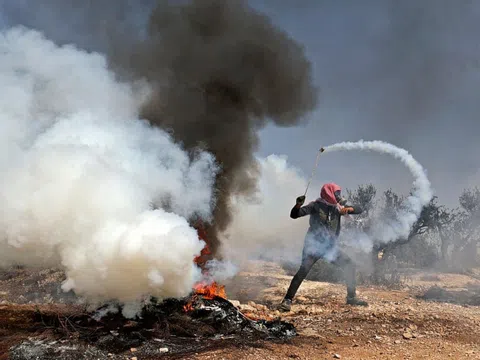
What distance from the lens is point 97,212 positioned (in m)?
6.55

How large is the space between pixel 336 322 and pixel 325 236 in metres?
1.87

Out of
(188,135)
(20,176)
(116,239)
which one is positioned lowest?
(116,239)

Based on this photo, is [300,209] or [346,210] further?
[346,210]

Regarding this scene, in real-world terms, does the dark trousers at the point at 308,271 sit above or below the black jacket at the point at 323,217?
below

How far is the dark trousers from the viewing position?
7.78 meters

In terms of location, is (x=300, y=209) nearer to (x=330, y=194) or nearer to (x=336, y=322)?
(x=330, y=194)

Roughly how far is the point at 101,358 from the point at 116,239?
6.05 feet

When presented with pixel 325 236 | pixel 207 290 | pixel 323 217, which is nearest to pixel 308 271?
pixel 325 236

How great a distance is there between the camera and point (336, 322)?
6.70m

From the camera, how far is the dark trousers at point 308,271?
7.78 m

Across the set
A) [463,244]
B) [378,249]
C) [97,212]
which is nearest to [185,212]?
[97,212]

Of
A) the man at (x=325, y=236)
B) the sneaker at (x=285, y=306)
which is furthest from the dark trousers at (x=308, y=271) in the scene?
the sneaker at (x=285, y=306)

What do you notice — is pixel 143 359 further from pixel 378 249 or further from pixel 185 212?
pixel 378 249

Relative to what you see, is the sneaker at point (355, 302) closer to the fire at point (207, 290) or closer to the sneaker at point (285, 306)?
the sneaker at point (285, 306)
